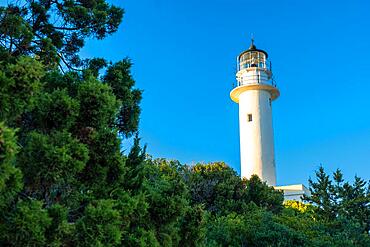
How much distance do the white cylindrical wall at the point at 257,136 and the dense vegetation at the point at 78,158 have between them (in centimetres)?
1337

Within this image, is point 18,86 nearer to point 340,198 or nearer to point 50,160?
point 50,160

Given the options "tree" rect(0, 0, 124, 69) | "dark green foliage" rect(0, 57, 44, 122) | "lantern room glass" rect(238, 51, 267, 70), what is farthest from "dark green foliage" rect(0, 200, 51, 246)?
"lantern room glass" rect(238, 51, 267, 70)

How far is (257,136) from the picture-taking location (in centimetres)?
2578

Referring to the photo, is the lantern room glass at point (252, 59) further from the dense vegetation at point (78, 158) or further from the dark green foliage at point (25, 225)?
the dark green foliage at point (25, 225)

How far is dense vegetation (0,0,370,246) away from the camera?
4.50 m

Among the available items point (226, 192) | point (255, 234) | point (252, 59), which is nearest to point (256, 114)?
point (252, 59)

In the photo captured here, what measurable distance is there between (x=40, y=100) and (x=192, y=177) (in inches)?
569

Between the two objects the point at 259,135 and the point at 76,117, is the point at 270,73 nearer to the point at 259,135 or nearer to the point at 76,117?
the point at 259,135

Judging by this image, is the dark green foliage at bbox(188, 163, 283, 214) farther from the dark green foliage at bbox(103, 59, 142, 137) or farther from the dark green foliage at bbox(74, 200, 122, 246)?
the dark green foliage at bbox(74, 200, 122, 246)

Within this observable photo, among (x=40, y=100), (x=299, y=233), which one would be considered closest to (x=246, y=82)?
(x=299, y=233)

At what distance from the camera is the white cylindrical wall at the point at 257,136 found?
83.4 feet

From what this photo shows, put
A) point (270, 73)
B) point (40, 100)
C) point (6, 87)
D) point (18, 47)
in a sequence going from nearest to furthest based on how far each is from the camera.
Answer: point (6, 87) → point (40, 100) → point (18, 47) → point (270, 73)

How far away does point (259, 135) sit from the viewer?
1016 inches

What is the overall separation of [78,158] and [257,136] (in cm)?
2146
